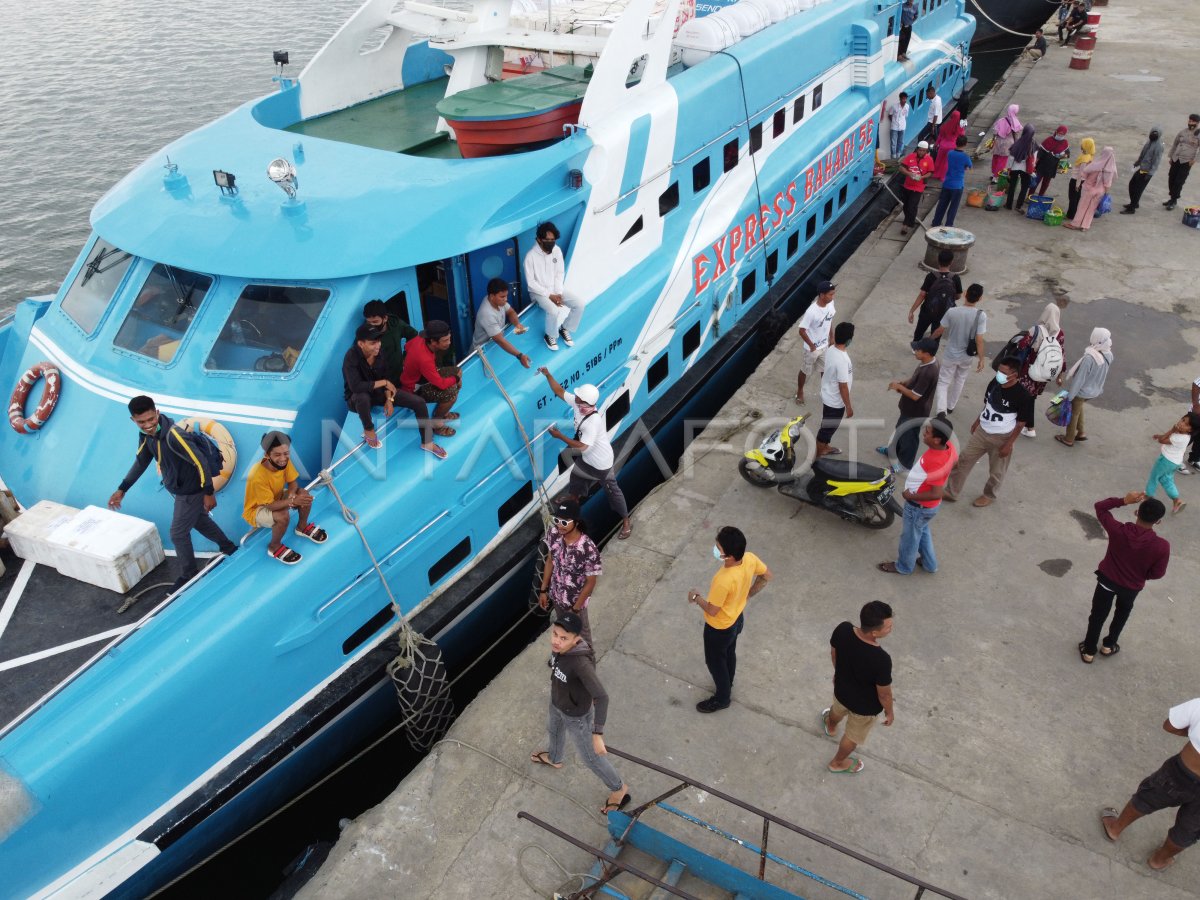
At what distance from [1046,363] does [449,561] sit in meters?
5.02

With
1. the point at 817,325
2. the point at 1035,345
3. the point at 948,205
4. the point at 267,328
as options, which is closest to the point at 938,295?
the point at 1035,345

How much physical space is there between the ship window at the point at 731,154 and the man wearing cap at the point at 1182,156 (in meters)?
7.31

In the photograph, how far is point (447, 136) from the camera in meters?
7.77

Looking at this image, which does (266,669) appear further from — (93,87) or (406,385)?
(93,87)

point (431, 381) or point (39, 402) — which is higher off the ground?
point (431, 381)

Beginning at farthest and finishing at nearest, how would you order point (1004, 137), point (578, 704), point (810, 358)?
point (1004, 137)
point (810, 358)
point (578, 704)

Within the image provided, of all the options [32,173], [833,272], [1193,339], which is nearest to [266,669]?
[833,272]

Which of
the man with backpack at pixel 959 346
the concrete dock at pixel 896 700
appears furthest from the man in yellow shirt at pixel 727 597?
the man with backpack at pixel 959 346

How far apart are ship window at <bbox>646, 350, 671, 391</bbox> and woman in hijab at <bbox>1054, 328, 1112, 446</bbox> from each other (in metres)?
3.41

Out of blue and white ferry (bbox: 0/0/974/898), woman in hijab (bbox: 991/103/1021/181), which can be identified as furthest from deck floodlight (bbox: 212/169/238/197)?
woman in hijab (bbox: 991/103/1021/181)

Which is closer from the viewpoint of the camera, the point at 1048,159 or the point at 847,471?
the point at 847,471

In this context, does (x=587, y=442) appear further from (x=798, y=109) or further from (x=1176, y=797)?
(x=798, y=109)

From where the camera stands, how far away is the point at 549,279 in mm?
6453

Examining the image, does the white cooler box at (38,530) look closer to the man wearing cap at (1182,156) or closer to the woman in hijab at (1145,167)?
the woman in hijab at (1145,167)
